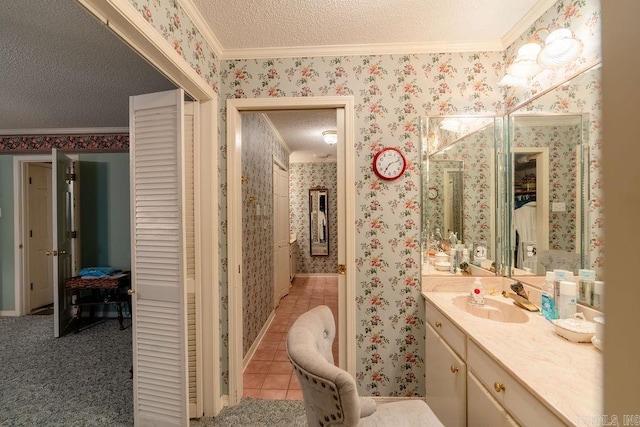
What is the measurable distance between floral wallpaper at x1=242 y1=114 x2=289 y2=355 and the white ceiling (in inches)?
34.1

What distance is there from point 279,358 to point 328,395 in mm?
1993

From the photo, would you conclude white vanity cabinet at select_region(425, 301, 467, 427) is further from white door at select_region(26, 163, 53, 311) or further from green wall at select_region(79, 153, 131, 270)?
white door at select_region(26, 163, 53, 311)

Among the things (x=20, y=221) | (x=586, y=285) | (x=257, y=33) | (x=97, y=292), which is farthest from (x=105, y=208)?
(x=586, y=285)

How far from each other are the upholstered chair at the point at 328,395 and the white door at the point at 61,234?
355cm

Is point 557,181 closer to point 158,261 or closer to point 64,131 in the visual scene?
point 158,261

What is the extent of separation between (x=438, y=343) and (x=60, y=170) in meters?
4.29

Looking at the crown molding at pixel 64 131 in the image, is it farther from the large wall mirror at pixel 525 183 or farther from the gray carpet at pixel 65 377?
the large wall mirror at pixel 525 183

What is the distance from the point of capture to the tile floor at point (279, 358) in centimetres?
215

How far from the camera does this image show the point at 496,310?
5.35 ft

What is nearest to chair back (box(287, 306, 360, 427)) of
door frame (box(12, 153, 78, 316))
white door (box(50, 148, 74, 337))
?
white door (box(50, 148, 74, 337))

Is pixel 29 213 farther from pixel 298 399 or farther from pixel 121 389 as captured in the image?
pixel 298 399

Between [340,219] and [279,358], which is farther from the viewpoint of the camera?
[279,358]

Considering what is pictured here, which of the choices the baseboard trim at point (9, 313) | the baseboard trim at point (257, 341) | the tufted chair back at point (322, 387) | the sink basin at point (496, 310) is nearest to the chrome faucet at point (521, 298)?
the sink basin at point (496, 310)

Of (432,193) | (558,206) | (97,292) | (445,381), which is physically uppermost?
(432,193)
